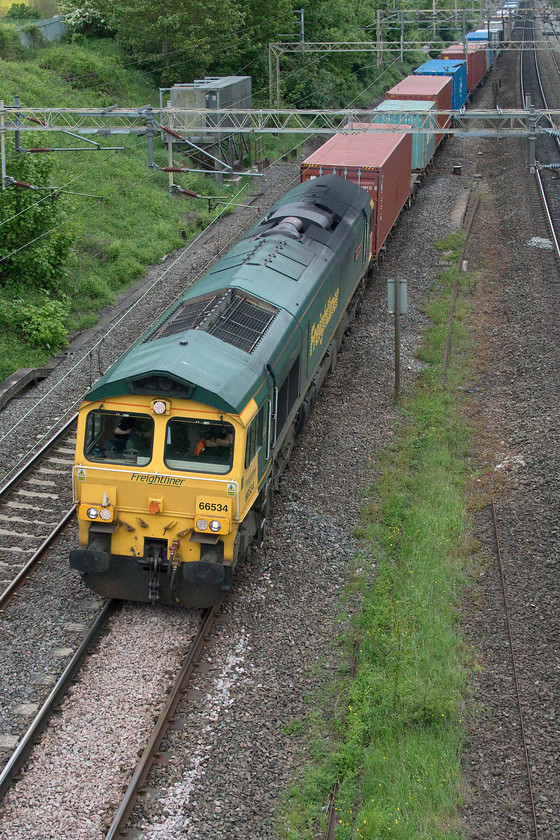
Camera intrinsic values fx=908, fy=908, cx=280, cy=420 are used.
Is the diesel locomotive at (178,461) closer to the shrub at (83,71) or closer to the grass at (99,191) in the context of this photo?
the grass at (99,191)

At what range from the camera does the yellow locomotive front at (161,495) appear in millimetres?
10750

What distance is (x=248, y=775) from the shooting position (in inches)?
357

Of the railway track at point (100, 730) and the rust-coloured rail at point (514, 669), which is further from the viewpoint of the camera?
the railway track at point (100, 730)

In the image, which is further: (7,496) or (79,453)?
(7,496)

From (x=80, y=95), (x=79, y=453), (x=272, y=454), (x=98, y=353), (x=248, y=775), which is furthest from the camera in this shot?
(x=80, y=95)

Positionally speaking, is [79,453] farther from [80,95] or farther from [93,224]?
[80,95]

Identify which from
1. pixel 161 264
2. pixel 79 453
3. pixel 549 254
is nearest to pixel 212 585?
pixel 79 453

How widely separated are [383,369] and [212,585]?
9265mm

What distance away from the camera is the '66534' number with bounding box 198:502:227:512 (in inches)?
423

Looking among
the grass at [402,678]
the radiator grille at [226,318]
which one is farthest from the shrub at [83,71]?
the grass at [402,678]

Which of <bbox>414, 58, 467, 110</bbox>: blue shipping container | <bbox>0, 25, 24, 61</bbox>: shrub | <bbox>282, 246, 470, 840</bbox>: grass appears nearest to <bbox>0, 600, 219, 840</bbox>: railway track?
<bbox>282, 246, 470, 840</bbox>: grass

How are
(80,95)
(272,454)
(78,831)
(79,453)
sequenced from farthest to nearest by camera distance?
1. (80,95)
2. (272,454)
3. (79,453)
4. (78,831)

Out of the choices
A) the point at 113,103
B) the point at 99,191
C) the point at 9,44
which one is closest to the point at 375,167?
the point at 99,191

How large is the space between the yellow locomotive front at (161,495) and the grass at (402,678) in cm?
214
